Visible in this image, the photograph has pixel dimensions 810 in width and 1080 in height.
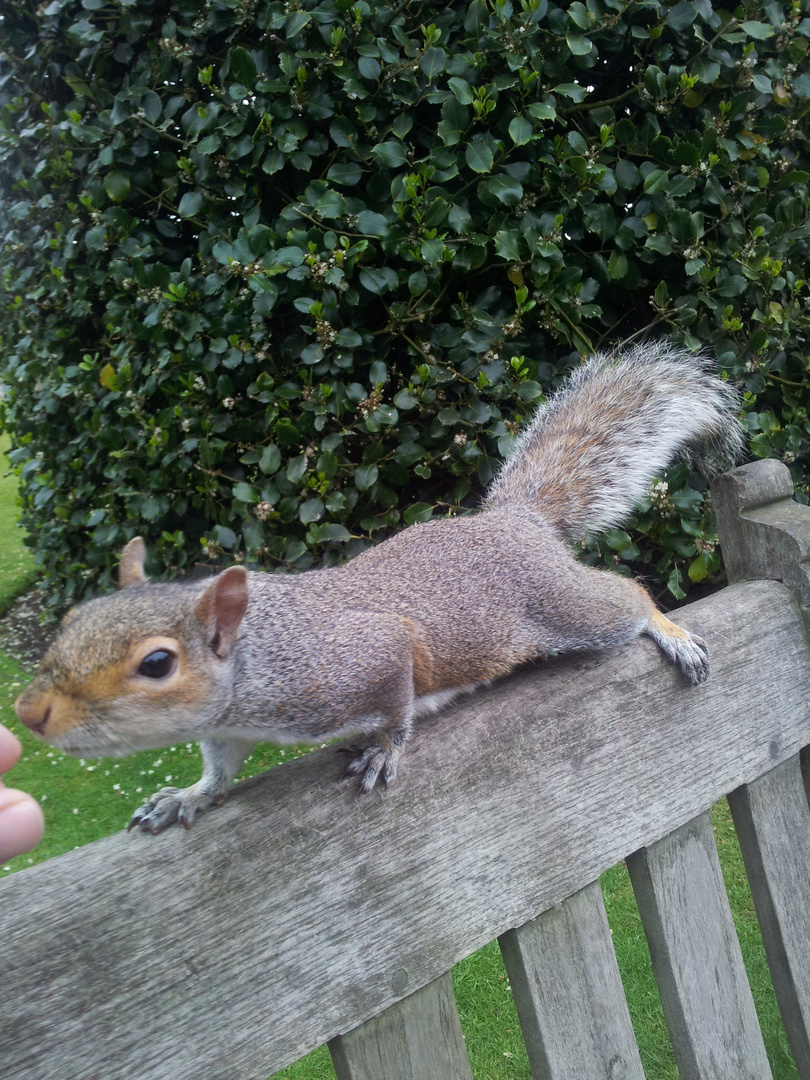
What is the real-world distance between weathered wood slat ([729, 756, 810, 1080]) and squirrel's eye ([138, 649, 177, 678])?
0.63 m

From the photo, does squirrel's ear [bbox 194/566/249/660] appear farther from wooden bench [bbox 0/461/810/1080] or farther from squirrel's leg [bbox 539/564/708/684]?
squirrel's leg [bbox 539/564/708/684]

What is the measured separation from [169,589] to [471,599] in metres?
0.36

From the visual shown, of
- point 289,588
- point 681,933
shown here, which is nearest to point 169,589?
point 289,588

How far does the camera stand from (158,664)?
67cm

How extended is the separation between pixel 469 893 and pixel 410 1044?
0.12 m

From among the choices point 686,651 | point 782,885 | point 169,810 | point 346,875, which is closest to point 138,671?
point 169,810

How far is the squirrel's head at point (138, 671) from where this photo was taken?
63 cm

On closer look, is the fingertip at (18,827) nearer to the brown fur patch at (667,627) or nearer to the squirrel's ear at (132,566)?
the squirrel's ear at (132,566)

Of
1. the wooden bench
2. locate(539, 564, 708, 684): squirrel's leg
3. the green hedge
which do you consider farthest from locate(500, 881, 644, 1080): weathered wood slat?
the green hedge

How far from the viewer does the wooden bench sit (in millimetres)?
507

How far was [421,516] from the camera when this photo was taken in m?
1.53

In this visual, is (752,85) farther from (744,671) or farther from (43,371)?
(43,371)

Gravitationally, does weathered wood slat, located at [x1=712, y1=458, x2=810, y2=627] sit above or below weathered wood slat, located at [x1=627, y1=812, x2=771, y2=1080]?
above

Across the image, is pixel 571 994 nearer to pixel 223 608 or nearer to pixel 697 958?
pixel 697 958
